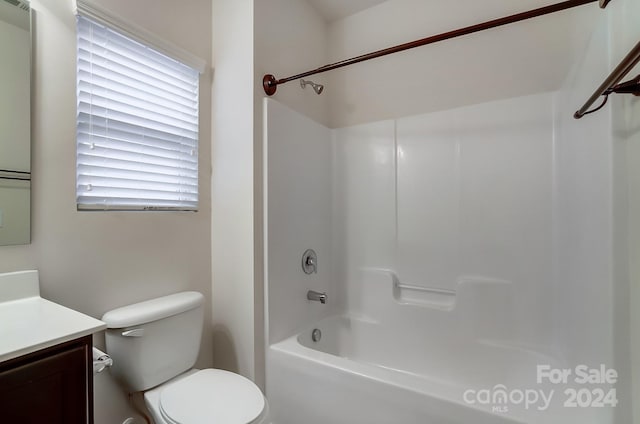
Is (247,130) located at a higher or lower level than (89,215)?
higher

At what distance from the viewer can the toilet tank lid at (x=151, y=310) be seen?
1.15 metres

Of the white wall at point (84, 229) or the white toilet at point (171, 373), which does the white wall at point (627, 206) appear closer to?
the white toilet at point (171, 373)

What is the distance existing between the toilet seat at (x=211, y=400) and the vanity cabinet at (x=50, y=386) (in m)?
Answer: 0.34

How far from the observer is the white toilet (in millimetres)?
1060

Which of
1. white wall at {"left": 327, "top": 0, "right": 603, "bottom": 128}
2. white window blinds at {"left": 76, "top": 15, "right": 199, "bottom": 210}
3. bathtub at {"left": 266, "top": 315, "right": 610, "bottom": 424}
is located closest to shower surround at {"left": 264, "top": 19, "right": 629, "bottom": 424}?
bathtub at {"left": 266, "top": 315, "right": 610, "bottom": 424}

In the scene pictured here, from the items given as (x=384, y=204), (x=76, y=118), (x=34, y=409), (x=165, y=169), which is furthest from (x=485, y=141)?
(x=34, y=409)

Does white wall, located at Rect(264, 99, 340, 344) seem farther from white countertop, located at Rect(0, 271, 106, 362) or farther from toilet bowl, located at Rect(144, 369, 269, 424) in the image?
white countertop, located at Rect(0, 271, 106, 362)

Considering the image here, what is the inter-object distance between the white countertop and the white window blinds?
1.12 feet

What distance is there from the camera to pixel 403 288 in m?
1.97

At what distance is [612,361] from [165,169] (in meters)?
2.02

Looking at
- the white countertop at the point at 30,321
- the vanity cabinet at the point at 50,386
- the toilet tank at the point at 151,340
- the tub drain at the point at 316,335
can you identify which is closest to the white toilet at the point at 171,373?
the toilet tank at the point at 151,340

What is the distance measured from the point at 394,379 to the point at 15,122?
171 centimetres

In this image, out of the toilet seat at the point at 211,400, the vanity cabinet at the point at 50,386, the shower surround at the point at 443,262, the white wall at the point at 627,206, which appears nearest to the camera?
the vanity cabinet at the point at 50,386

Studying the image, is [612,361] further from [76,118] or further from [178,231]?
[76,118]
